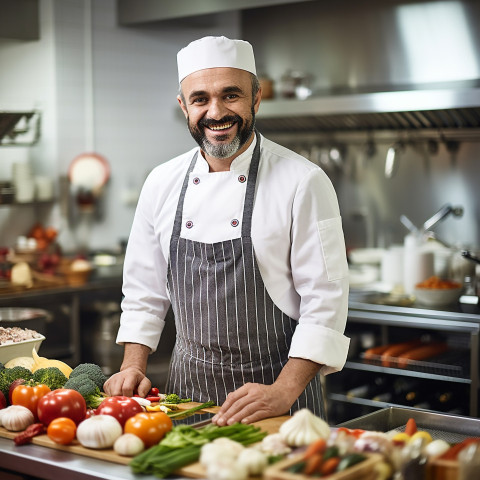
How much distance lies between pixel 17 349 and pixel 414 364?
6.90 ft

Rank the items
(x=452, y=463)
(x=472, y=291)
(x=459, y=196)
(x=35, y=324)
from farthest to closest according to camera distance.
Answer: (x=459, y=196), (x=472, y=291), (x=35, y=324), (x=452, y=463)

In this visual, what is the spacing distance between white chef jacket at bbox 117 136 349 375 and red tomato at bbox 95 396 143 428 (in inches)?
18.8

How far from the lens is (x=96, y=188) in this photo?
194 inches

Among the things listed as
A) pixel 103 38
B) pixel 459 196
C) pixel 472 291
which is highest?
pixel 103 38

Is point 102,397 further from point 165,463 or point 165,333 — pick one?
point 165,333

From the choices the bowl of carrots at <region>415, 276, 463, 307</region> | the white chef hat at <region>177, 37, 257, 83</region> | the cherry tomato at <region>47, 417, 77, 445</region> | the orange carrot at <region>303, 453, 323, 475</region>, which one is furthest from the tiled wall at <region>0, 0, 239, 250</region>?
the orange carrot at <region>303, 453, 323, 475</region>

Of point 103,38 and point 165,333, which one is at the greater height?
point 103,38

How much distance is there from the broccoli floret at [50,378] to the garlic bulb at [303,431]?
70 centimetres

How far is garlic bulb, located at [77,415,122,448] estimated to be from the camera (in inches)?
63.9

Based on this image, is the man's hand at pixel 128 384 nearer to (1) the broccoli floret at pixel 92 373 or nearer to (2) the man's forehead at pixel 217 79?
(1) the broccoli floret at pixel 92 373

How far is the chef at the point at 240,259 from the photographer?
2096 millimetres

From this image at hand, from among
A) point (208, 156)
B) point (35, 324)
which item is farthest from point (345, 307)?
point (35, 324)

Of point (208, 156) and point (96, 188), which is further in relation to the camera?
point (96, 188)

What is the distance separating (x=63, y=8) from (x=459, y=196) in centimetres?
257
